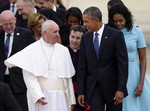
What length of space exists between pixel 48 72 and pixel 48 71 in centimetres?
1

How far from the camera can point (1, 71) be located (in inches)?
428

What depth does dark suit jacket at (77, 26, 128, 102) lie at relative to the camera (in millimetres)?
9727

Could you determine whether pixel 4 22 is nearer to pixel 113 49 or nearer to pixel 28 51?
pixel 28 51

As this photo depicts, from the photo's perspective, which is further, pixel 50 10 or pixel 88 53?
pixel 50 10

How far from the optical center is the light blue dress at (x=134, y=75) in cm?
1041

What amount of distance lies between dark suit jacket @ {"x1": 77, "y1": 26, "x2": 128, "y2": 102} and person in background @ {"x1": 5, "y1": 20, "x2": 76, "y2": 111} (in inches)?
8.0

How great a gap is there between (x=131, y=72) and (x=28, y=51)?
1607 millimetres

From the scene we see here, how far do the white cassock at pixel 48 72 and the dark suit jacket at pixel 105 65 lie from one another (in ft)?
0.64

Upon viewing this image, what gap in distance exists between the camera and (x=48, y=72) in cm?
983

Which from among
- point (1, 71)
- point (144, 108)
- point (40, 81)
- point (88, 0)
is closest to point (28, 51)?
point (40, 81)

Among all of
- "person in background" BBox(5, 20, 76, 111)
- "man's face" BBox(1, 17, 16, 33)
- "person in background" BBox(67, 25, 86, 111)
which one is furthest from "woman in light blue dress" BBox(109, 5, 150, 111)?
"man's face" BBox(1, 17, 16, 33)

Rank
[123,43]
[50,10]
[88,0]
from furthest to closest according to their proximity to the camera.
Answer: [88,0], [50,10], [123,43]

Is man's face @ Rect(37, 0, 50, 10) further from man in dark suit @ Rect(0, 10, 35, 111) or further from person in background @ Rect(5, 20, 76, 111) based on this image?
person in background @ Rect(5, 20, 76, 111)

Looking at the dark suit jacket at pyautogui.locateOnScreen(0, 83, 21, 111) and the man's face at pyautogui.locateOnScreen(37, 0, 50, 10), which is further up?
the man's face at pyautogui.locateOnScreen(37, 0, 50, 10)
